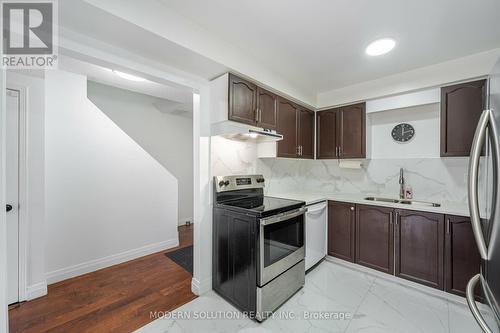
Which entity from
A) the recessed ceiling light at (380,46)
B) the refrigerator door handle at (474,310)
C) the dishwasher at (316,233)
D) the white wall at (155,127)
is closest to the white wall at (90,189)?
the white wall at (155,127)

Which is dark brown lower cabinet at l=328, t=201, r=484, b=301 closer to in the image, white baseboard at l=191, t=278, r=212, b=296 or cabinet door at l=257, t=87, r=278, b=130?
cabinet door at l=257, t=87, r=278, b=130

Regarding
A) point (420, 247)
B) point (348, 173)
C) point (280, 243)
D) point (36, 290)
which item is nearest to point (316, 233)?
point (280, 243)

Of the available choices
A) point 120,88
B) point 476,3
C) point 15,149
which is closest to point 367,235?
point 476,3

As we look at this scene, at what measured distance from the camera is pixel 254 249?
177 cm

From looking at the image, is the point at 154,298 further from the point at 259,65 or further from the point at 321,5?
the point at 321,5

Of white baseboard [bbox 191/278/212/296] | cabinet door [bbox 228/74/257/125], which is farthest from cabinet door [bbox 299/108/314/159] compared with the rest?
white baseboard [bbox 191/278/212/296]

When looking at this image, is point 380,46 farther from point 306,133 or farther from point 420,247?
point 420,247

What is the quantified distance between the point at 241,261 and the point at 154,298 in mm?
1010

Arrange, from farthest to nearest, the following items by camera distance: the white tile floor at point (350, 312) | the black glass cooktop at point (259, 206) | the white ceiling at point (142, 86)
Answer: the white ceiling at point (142, 86)
the black glass cooktop at point (259, 206)
the white tile floor at point (350, 312)

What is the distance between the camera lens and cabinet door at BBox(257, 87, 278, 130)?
96.0 inches

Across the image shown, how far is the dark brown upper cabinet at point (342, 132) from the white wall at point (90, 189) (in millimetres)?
2699

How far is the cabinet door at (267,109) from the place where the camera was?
244 cm

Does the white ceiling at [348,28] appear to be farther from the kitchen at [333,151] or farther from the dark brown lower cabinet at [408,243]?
the dark brown lower cabinet at [408,243]

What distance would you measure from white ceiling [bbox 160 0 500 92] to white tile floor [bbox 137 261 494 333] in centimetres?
247
